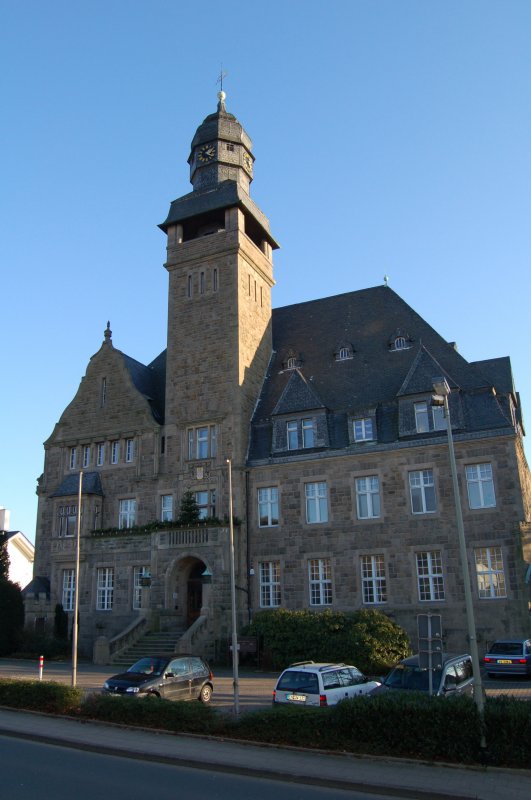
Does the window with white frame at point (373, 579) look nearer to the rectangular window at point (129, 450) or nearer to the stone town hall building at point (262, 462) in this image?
the stone town hall building at point (262, 462)

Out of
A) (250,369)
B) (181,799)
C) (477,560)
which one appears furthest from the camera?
(250,369)

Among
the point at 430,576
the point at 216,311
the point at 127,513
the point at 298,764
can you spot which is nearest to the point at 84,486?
the point at 127,513

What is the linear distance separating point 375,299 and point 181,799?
103ft

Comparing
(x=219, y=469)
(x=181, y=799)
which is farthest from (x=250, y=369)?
(x=181, y=799)

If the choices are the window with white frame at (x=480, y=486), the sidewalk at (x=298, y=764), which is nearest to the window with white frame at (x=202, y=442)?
the window with white frame at (x=480, y=486)

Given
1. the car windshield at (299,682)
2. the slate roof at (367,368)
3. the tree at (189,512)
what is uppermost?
the slate roof at (367,368)

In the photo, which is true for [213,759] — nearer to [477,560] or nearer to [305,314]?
[477,560]

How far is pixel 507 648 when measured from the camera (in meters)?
23.5

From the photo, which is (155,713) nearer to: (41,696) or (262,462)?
(41,696)

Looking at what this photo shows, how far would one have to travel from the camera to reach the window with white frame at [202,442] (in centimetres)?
3425

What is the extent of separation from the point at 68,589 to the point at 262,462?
11.8 meters

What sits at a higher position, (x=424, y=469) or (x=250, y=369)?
(x=250, y=369)

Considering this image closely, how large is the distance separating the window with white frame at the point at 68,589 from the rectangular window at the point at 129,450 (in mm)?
6218

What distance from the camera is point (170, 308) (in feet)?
125
